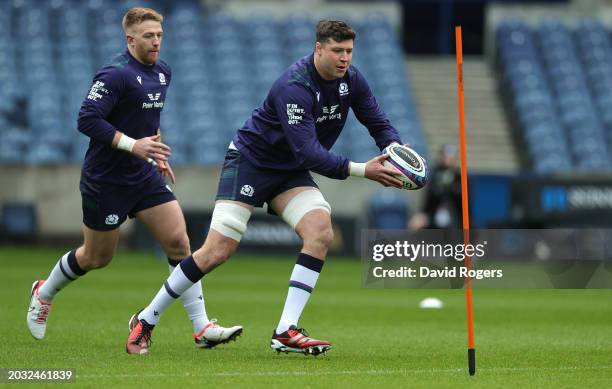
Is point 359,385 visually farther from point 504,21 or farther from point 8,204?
point 504,21

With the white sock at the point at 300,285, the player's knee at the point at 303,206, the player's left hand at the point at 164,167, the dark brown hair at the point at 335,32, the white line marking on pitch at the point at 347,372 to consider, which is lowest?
the white line marking on pitch at the point at 347,372

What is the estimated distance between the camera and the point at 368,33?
3050cm

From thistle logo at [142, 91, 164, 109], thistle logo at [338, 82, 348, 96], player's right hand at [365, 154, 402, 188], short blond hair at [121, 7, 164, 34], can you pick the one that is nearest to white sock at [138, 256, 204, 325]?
thistle logo at [142, 91, 164, 109]

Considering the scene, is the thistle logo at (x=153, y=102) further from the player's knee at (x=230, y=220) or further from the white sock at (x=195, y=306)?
the white sock at (x=195, y=306)

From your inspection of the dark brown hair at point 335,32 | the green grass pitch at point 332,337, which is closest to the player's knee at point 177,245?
the green grass pitch at point 332,337

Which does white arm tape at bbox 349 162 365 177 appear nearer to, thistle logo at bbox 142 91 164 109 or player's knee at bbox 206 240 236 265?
player's knee at bbox 206 240 236 265

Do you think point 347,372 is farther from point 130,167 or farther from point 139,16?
point 139,16

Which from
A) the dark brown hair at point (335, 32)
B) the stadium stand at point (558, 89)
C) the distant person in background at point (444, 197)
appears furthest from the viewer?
the stadium stand at point (558, 89)

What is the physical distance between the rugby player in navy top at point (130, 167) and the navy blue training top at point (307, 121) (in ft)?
2.32

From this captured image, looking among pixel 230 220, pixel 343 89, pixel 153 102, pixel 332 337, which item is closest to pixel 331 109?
pixel 343 89

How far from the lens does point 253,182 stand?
9.51 m

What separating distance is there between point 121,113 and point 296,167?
1.44 metres

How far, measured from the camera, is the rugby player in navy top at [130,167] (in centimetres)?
964

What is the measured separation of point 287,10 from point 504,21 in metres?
5.17
